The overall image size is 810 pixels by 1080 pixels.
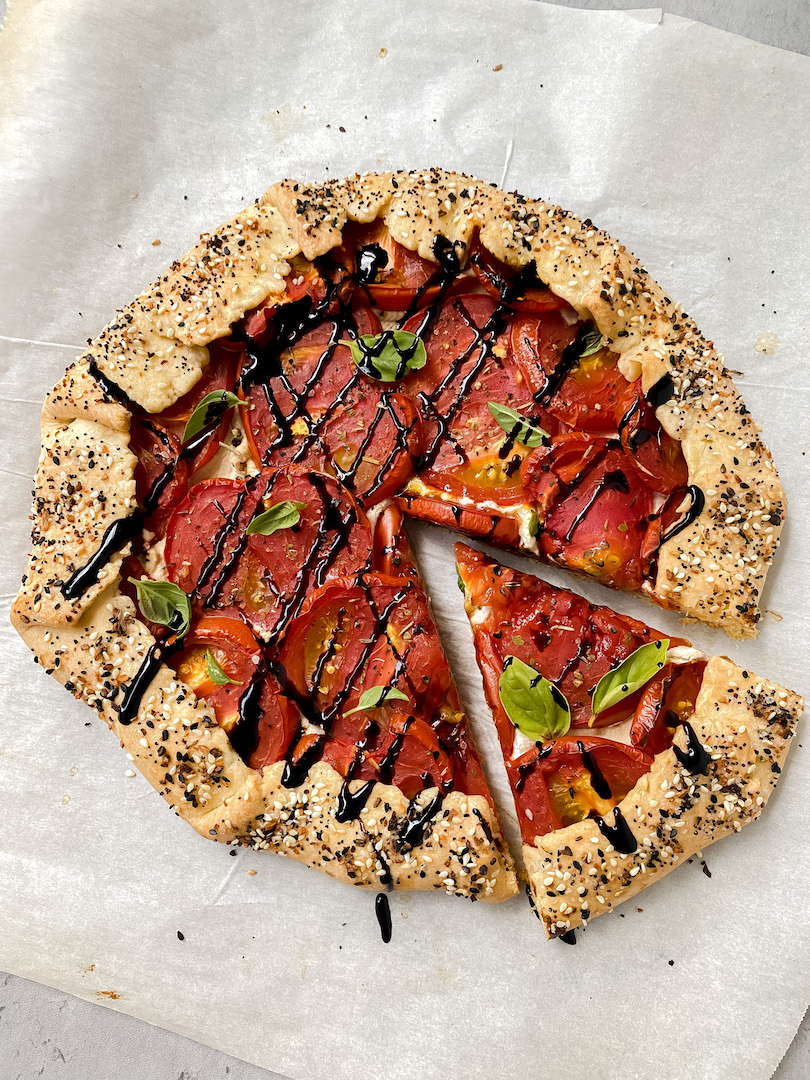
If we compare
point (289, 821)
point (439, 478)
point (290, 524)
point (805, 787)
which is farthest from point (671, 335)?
point (289, 821)

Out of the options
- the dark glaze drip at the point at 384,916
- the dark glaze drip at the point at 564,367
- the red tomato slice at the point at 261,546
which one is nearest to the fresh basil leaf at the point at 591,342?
the dark glaze drip at the point at 564,367

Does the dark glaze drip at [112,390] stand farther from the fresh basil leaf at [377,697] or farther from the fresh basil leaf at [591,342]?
the fresh basil leaf at [591,342]

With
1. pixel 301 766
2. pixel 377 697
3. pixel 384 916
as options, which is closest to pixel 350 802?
pixel 301 766

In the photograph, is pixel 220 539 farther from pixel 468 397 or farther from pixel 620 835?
pixel 620 835

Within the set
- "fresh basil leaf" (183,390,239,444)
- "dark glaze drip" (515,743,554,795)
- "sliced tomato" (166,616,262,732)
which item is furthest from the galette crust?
"fresh basil leaf" (183,390,239,444)

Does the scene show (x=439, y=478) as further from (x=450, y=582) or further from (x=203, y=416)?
(x=203, y=416)

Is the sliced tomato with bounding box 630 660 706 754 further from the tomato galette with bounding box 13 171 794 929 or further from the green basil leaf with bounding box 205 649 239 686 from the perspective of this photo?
the green basil leaf with bounding box 205 649 239 686

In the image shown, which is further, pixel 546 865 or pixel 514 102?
pixel 514 102
